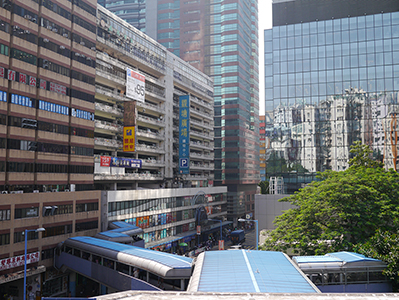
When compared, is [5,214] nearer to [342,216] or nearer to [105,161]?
[105,161]

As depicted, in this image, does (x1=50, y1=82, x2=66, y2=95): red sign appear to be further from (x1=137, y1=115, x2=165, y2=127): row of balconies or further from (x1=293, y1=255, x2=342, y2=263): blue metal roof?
(x1=293, y1=255, x2=342, y2=263): blue metal roof

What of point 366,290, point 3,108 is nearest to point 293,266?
point 366,290

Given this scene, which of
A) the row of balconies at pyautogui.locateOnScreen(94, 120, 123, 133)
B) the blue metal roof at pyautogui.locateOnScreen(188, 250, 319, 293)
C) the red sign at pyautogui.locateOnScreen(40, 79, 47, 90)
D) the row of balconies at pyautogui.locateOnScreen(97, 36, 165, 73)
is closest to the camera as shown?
the blue metal roof at pyautogui.locateOnScreen(188, 250, 319, 293)

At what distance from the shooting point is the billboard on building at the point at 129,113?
62.0 m

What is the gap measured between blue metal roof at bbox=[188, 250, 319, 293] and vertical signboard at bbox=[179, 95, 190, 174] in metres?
55.4

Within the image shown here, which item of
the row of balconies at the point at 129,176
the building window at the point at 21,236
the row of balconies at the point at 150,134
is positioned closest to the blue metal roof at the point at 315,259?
the building window at the point at 21,236

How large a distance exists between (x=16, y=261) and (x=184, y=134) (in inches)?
1828

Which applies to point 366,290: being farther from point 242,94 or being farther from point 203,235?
point 242,94

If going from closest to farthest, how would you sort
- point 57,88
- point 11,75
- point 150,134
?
point 11,75
point 57,88
point 150,134

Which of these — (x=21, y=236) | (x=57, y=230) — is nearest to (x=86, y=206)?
(x=57, y=230)

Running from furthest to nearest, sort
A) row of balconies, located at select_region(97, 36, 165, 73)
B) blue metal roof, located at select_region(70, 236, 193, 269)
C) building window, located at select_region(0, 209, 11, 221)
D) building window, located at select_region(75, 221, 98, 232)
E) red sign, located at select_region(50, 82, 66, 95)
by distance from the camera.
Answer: row of balconies, located at select_region(97, 36, 165, 73) → building window, located at select_region(75, 221, 98, 232) → red sign, located at select_region(50, 82, 66, 95) → building window, located at select_region(0, 209, 11, 221) → blue metal roof, located at select_region(70, 236, 193, 269)

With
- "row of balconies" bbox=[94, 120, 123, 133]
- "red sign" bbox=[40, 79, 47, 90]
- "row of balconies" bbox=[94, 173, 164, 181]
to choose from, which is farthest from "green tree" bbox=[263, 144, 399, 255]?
"row of balconies" bbox=[94, 120, 123, 133]

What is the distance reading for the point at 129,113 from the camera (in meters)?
62.3

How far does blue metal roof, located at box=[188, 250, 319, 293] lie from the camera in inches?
701
